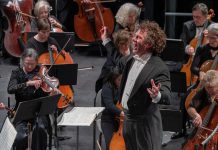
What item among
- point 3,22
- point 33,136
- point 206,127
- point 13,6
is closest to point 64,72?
point 33,136

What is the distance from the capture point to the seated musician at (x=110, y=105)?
16.7 feet

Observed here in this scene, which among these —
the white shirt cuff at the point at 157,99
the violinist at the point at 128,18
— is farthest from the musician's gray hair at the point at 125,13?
the white shirt cuff at the point at 157,99

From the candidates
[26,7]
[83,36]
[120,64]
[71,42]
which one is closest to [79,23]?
[83,36]

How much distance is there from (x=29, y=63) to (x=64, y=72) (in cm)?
53

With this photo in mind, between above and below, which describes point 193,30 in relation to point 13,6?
below

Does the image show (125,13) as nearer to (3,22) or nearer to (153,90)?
(153,90)

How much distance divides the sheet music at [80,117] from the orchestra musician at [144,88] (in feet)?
2.10

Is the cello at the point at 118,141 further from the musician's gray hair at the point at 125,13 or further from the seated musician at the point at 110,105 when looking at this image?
the musician's gray hair at the point at 125,13

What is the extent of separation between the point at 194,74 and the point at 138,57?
198 centimetres

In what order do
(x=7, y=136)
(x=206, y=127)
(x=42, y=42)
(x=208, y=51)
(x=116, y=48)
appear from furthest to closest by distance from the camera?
1. (x=42, y=42)
2. (x=208, y=51)
3. (x=116, y=48)
4. (x=206, y=127)
5. (x=7, y=136)

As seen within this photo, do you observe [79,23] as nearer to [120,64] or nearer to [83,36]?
[83,36]

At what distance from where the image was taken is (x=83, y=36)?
8.95 meters

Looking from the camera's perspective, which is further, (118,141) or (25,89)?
(25,89)

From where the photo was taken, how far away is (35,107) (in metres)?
4.58
